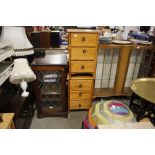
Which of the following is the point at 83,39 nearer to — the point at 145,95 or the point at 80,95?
the point at 80,95

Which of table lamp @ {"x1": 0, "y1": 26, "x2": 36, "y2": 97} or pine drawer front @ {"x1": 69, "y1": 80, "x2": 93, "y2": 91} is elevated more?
table lamp @ {"x1": 0, "y1": 26, "x2": 36, "y2": 97}

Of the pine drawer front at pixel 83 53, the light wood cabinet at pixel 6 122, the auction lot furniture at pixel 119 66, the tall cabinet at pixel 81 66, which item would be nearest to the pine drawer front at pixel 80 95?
the tall cabinet at pixel 81 66

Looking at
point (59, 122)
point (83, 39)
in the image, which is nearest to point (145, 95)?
point (83, 39)

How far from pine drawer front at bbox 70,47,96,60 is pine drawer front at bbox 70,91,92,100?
0.51 metres

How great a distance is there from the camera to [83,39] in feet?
5.30

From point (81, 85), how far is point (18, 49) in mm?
897

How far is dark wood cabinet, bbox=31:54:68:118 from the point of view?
170 centimetres

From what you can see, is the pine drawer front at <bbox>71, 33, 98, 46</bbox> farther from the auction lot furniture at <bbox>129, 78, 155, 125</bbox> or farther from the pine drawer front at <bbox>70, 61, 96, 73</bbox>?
the auction lot furniture at <bbox>129, 78, 155, 125</bbox>

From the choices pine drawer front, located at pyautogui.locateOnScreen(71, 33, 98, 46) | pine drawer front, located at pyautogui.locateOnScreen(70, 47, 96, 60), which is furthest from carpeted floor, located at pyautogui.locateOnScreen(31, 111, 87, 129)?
pine drawer front, located at pyautogui.locateOnScreen(71, 33, 98, 46)

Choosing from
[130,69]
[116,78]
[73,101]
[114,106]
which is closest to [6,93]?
[73,101]

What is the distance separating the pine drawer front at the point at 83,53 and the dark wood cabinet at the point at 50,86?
16 centimetres

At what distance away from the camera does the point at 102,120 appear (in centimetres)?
145
